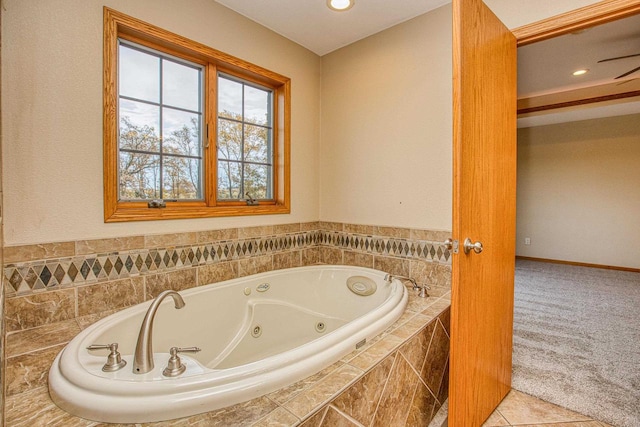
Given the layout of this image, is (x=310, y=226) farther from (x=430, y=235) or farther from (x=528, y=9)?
(x=528, y=9)

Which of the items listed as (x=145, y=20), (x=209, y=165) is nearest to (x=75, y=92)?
(x=145, y=20)

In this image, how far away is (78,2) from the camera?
1.50 m

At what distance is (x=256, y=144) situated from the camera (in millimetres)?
2461

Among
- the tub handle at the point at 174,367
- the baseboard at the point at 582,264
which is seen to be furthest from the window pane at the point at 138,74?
the baseboard at the point at 582,264

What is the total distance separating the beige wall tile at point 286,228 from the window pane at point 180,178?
0.64 m

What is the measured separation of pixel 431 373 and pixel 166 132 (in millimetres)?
2052

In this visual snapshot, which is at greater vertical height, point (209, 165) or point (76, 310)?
point (209, 165)

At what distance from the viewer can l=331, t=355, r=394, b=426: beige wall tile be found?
985 millimetres

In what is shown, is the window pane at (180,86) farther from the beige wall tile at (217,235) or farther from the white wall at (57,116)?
the beige wall tile at (217,235)

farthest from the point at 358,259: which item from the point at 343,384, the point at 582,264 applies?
the point at 582,264

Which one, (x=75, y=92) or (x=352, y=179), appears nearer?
(x=75, y=92)

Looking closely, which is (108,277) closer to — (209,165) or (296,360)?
(209,165)

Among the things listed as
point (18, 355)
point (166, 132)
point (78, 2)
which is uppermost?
point (78, 2)

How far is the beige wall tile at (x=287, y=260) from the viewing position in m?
2.45
